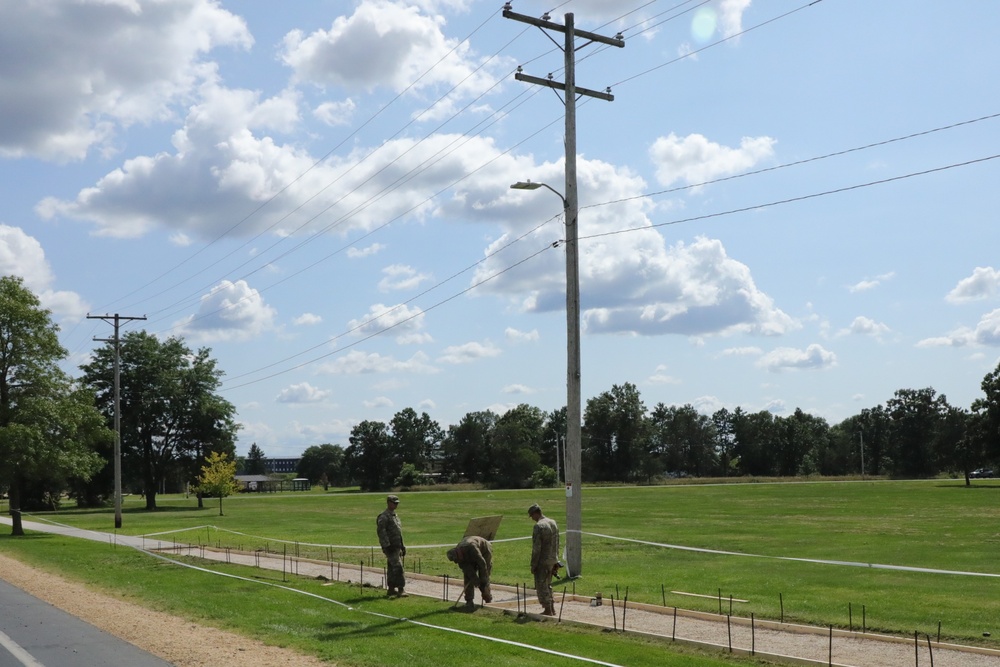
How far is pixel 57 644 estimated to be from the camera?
13539mm

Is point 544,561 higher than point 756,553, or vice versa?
point 544,561

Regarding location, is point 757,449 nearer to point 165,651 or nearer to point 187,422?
point 187,422

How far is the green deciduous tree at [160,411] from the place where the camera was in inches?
3406

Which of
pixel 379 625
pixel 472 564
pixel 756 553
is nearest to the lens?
pixel 379 625

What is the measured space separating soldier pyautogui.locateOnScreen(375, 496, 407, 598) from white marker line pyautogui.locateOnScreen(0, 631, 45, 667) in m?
6.72

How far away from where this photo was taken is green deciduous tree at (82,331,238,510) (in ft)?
284

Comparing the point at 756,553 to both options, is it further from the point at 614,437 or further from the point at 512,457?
the point at 614,437

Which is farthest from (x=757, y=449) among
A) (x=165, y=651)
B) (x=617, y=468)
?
(x=165, y=651)

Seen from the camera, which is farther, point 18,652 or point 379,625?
point 379,625

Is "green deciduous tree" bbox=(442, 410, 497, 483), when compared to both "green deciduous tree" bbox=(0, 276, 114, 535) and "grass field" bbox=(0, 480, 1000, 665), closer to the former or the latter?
"grass field" bbox=(0, 480, 1000, 665)

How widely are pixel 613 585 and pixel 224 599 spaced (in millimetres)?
8205

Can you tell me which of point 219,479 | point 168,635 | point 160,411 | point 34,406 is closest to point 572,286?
point 168,635

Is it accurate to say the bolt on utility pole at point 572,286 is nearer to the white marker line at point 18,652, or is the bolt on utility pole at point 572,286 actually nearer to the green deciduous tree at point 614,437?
the white marker line at point 18,652

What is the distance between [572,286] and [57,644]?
13.5 m
